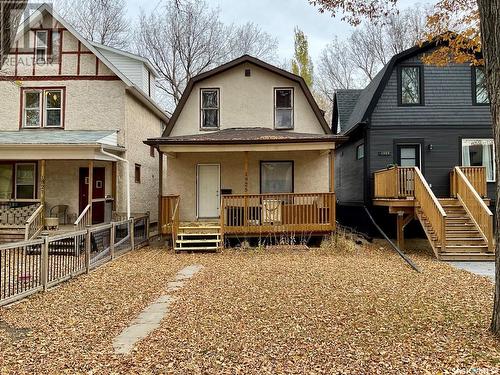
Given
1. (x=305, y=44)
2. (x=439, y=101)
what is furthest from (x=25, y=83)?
(x=305, y=44)

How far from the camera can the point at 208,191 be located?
48.1 ft

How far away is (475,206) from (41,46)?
628 inches

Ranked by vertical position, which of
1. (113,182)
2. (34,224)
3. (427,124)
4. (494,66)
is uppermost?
(427,124)

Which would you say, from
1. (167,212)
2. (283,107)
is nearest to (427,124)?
(283,107)

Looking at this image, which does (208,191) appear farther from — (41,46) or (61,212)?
(41,46)

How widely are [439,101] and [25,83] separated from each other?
15408 mm

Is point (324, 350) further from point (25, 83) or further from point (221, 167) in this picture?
point (25, 83)

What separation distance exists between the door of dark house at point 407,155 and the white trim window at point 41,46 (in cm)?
1364

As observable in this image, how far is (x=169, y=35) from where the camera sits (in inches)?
1144

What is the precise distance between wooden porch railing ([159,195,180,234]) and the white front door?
215 centimetres

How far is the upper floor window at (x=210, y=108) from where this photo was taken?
14.9 m

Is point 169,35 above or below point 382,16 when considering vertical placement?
above

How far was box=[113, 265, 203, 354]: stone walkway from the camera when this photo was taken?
4.45m

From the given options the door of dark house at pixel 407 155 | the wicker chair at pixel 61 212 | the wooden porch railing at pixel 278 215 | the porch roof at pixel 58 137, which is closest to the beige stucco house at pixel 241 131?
the wooden porch railing at pixel 278 215
